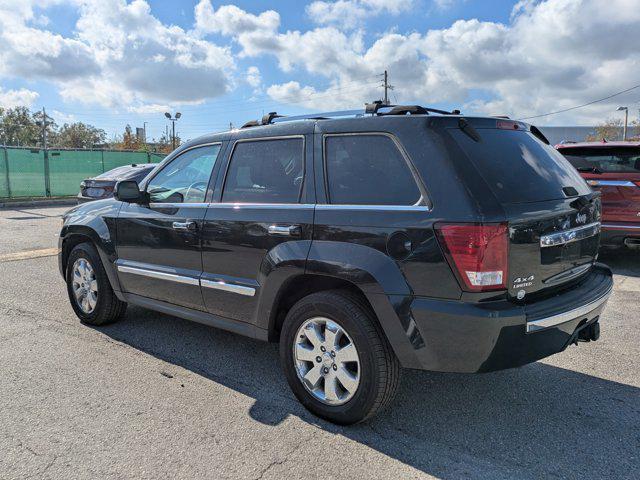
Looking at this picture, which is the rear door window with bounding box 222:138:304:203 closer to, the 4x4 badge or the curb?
the 4x4 badge

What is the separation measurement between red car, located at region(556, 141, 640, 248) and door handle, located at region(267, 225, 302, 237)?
518 cm

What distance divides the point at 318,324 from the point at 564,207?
1632 mm

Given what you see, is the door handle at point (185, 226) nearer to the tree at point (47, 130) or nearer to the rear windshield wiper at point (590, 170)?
the rear windshield wiper at point (590, 170)

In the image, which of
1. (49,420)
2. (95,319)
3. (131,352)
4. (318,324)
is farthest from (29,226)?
(318,324)

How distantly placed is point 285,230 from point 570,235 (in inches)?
68.1

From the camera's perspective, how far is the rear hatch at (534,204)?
266cm

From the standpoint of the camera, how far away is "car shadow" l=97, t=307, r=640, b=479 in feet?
8.83

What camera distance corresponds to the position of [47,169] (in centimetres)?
2045

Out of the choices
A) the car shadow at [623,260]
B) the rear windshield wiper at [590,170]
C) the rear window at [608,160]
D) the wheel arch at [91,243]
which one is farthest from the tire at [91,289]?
the car shadow at [623,260]

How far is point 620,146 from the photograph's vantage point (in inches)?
276

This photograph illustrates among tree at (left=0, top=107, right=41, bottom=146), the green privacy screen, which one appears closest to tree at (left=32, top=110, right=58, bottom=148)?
tree at (left=0, top=107, right=41, bottom=146)

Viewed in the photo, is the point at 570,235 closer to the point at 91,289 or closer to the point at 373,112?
the point at 373,112

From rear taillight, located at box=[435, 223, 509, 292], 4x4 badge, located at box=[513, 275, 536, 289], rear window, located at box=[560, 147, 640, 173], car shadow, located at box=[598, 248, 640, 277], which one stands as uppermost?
rear window, located at box=[560, 147, 640, 173]

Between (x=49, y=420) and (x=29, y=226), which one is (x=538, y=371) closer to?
(x=49, y=420)
